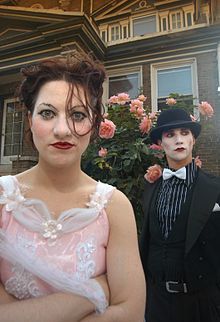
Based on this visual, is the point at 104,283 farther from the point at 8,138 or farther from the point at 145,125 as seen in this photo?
the point at 8,138

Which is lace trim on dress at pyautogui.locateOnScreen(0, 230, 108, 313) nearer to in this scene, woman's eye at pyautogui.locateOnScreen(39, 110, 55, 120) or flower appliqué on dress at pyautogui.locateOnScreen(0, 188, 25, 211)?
flower appliqué on dress at pyautogui.locateOnScreen(0, 188, 25, 211)

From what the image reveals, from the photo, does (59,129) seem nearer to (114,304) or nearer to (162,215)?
(114,304)

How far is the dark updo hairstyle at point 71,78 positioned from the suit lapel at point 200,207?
1.12 meters

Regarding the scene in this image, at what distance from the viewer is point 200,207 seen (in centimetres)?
198

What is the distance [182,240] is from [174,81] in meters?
5.98

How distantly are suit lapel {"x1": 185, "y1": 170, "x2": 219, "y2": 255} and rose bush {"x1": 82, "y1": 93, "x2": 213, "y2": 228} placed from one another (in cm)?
81

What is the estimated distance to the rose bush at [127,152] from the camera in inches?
117

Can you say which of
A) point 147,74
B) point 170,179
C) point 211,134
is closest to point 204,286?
point 170,179

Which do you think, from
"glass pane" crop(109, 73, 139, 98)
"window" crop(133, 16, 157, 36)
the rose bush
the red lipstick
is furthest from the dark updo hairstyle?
"window" crop(133, 16, 157, 36)

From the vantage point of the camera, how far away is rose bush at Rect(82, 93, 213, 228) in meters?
2.97

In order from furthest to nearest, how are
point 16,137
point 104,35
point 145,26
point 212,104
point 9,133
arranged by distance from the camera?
point 104,35
point 145,26
point 9,133
point 16,137
point 212,104

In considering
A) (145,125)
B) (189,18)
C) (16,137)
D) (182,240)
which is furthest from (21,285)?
(189,18)

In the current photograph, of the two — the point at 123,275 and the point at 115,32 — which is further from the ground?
the point at 115,32

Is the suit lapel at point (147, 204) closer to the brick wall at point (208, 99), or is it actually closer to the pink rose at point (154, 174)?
the pink rose at point (154, 174)
